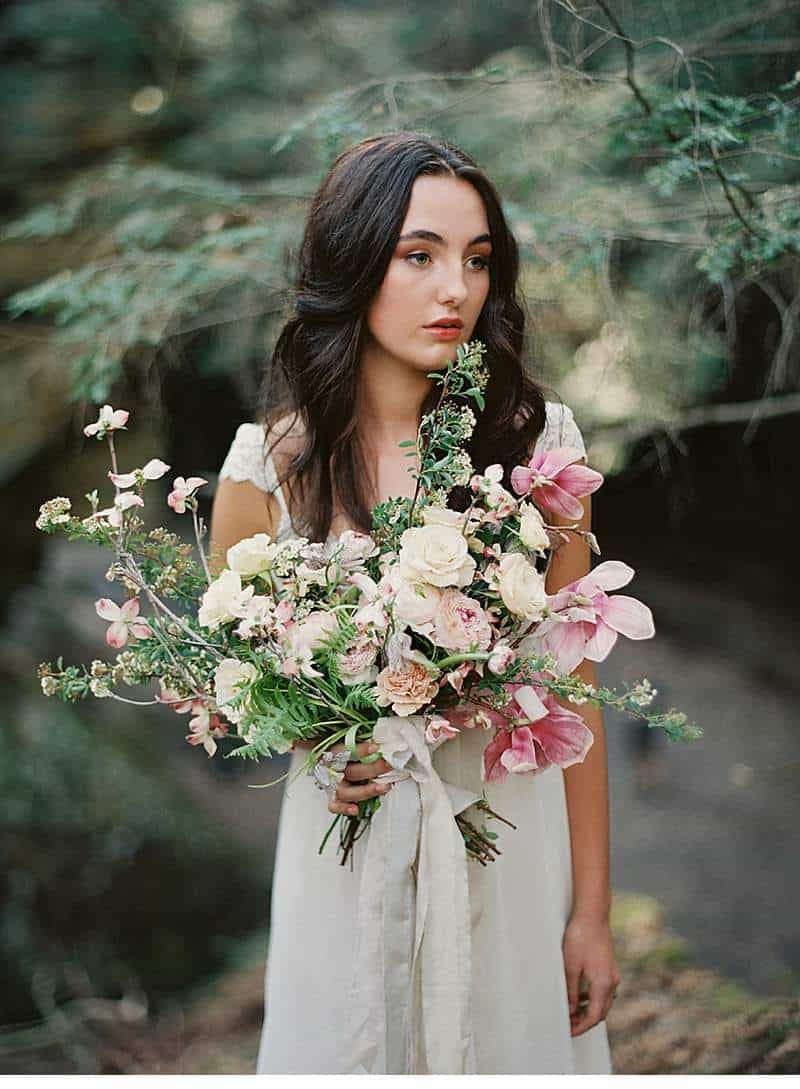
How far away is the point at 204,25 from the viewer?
2402 mm

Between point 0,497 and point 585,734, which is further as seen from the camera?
point 0,497

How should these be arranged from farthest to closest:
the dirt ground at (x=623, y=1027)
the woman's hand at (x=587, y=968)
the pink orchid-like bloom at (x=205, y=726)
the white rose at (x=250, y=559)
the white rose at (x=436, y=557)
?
the dirt ground at (x=623, y=1027) < the woman's hand at (x=587, y=968) < the pink orchid-like bloom at (x=205, y=726) < the white rose at (x=250, y=559) < the white rose at (x=436, y=557)

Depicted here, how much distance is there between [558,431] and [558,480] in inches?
13.6

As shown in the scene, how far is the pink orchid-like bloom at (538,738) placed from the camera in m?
1.27

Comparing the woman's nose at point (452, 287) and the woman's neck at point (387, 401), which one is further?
the woman's neck at point (387, 401)

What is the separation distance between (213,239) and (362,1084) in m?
1.57

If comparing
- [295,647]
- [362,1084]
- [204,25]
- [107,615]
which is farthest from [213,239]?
[362,1084]

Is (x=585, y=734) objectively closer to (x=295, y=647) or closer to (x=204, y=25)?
(x=295, y=647)

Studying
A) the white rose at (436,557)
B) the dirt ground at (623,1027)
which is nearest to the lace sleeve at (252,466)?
the white rose at (436,557)

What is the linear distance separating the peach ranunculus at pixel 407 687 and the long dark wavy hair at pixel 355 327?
372mm

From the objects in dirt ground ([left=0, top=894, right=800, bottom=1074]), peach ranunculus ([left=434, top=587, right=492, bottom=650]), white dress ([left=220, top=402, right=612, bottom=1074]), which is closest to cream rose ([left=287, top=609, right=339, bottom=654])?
peach ranunculus ([left=434, top=587, right=492, bottom=650])

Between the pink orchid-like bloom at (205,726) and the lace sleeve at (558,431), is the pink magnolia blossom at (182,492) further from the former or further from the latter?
the lace sleeve at (558,431)

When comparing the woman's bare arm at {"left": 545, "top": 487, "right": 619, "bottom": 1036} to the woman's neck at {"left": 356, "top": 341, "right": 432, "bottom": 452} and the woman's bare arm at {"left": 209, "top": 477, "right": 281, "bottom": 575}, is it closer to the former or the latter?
the woman's neck at {"left": 356, "top": 341, "right": 432, "bottom": 452}

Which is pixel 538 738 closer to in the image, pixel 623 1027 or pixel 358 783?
pixel 358 783
